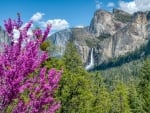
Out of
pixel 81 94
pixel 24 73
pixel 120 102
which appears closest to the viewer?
pixel 24 73

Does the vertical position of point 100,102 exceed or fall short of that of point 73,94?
it falls short

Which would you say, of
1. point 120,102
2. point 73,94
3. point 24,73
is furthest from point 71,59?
point 24,73

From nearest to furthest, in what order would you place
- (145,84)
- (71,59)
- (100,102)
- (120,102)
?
(71,59) < (100,102) < (120,102) < (145,84)

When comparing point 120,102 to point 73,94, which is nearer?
point 73,94

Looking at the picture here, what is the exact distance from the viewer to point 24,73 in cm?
858

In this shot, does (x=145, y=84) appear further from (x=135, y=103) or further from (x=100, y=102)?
(x=100, y=102)

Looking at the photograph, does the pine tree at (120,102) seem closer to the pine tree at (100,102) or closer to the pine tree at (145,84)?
the pine tree at (100,102)

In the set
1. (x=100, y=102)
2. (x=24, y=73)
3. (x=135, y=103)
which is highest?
(x=24, y=73)

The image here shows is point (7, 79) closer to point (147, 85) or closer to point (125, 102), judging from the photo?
point (125, 102)

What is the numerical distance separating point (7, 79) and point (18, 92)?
332 mm

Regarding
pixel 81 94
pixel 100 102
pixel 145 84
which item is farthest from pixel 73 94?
pixel 145 84

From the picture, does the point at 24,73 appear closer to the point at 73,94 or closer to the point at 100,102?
the point at 73,94

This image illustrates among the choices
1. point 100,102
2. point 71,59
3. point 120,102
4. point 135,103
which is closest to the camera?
point 71,59

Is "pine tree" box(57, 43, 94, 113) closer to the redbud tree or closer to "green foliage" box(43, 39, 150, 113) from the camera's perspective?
"green foliage" box(43, 39, 150, 113)
